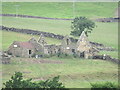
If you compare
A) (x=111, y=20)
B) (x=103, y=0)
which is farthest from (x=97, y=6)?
(x=111, y=20)

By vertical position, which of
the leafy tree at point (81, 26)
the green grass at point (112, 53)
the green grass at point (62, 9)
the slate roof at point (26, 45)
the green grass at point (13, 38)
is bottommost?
the green grass at point (112, 53)

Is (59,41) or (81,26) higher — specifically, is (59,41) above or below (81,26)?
below

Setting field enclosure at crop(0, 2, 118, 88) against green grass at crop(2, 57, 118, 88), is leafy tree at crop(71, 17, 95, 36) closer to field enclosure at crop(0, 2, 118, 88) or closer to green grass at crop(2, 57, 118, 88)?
field enclosure at crop(0, 2, 118, 88)

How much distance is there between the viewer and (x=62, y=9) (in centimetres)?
10350

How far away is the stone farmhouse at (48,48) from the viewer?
59.4 metres

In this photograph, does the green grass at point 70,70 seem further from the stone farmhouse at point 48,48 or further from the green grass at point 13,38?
the green grass at point 13,38

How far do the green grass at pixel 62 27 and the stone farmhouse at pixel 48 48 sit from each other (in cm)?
814

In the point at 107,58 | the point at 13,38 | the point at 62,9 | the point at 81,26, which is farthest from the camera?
the point at 62,9

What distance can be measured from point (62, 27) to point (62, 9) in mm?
20325

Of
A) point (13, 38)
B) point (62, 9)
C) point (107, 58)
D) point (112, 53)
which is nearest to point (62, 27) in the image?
point (13, 38)

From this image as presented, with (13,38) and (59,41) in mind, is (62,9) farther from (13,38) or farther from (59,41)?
(13,38)

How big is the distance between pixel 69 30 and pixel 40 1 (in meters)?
28.3

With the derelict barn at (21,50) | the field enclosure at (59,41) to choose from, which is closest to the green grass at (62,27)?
the field enclosure at (59,41)

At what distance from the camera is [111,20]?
3720 inches
